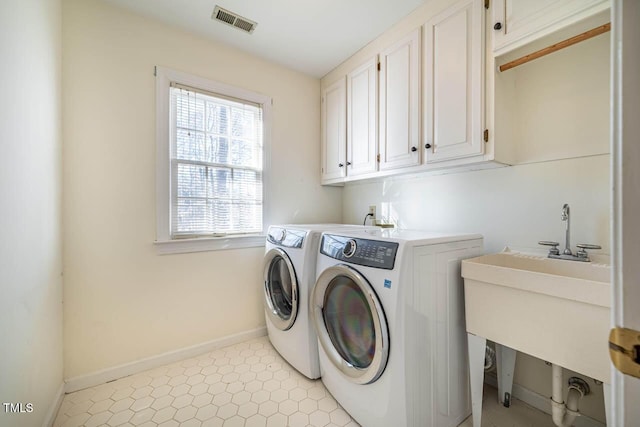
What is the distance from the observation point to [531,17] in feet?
4.06

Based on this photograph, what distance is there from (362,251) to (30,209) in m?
1.52

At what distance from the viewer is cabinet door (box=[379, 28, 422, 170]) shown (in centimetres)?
174

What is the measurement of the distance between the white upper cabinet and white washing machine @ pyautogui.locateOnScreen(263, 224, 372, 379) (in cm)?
137

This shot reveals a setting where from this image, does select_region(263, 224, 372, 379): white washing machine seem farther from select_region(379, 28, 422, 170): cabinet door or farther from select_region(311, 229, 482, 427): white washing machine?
select_region(379, 28, 422, 170): cabinet door

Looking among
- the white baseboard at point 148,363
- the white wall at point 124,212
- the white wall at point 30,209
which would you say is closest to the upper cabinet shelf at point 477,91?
the white wall at point 124,212

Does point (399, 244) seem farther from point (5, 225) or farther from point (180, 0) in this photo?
point (180, 0)

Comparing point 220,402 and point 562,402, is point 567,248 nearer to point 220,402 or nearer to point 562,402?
point 562,402

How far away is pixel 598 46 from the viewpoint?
129 centimetres

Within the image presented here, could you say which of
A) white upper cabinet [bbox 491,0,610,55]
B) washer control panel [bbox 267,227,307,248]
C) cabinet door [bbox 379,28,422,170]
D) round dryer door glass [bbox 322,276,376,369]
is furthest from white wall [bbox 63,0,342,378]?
white upper cabinet [bbox 491,0,610,55]

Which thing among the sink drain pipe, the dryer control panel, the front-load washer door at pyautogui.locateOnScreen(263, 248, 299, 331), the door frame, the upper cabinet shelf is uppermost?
the upper cabinet shelf

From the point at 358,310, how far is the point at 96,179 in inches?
72.6

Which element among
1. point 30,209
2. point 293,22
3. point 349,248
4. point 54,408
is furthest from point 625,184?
Answer: point 54,408

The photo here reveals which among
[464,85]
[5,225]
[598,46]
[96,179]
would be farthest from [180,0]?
[598,46]

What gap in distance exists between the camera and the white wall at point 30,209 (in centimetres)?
95
